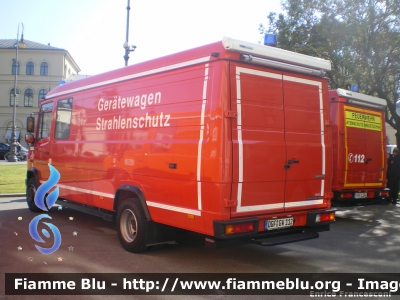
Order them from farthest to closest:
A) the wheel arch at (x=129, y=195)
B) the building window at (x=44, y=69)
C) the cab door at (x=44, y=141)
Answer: the building window at (x=44, y=69) < the cab door at (x=44, y=141) < the wheel arch at (x=129, y=195)

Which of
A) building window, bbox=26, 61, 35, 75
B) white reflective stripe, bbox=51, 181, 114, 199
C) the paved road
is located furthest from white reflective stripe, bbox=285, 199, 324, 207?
building window, bbox=26, 61, 35, 75

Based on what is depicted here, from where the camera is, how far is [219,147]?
5.10 meters

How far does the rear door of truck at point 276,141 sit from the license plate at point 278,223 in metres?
0.13

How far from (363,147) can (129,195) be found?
5.94 m

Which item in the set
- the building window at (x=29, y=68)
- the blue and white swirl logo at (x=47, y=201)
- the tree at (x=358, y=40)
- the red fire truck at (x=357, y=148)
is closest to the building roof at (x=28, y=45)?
the building window at (x=29, y=68)

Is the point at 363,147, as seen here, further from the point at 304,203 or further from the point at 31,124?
the point at 31,124

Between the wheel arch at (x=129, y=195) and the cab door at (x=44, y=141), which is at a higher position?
the cab door at (x=44, y=141)

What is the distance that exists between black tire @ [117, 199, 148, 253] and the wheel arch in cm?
11

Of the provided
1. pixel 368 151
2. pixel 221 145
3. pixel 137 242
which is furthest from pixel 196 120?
pixel 368 151

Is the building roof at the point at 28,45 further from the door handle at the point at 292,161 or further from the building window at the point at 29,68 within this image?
the door handle at the point at 292,161

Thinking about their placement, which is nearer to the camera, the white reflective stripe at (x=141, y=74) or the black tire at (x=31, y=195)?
the white reflective stripe at (x=141, y=74)

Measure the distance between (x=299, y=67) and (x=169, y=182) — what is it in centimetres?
242

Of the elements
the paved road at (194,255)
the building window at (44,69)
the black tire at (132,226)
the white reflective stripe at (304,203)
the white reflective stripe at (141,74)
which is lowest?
the paved road at (194,255)

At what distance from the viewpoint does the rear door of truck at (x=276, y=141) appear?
17.4 feet
